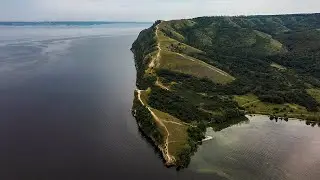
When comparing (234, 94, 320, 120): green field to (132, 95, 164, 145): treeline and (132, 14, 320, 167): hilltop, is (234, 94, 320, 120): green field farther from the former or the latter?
(132, 95, 164, 145): treeline

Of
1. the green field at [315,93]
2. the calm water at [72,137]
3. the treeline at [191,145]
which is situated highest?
the green field at [315,93]

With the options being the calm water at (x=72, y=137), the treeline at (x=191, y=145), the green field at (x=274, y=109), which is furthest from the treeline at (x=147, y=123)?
the green field at (x=274, y=109)

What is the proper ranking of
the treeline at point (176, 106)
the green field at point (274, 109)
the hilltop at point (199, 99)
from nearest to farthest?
the hilltop at point (199, 99) → the treeline at point (176, 106) → the green field at point (274, 109)

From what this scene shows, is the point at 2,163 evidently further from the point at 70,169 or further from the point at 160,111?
the point at 160,111

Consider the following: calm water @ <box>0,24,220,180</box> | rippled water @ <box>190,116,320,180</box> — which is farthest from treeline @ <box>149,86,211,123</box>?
calm water @ <box>0,24,220,180</box>

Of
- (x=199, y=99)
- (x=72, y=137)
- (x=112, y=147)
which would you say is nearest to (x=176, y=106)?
(x=199, y=99)

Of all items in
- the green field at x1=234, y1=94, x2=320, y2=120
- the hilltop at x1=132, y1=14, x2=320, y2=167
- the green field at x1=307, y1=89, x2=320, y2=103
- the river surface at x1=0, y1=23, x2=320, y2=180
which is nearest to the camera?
the river surface at x1=0, y1=23, x2=320, y2=180

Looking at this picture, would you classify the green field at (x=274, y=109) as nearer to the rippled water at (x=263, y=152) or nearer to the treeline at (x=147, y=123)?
the rippled water at (x=263, y=152)

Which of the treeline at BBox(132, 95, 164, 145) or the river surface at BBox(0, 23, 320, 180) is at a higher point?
the treeline at BBox(132, 95, 164, 145)

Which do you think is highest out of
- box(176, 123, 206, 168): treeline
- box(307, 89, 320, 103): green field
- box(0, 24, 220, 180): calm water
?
box(307, 89, 320, 103): green field

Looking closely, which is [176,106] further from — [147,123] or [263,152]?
[263,152]
